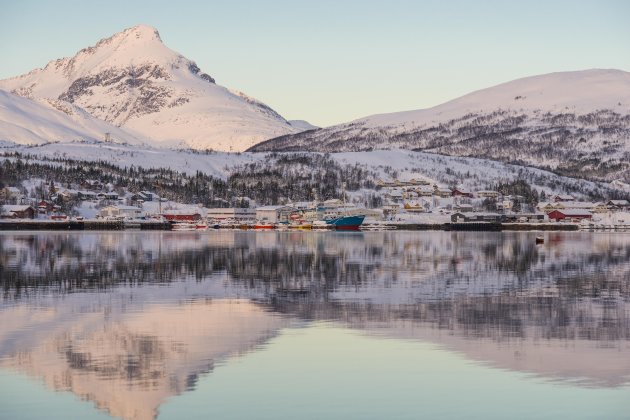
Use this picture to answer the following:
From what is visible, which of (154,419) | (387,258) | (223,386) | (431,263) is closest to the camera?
(154,419)

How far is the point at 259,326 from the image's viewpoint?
1585 inches

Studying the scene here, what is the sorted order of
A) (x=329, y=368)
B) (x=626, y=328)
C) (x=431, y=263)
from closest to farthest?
(x=329, y=368)
(x=626, y=328)
(x=431, y=263)

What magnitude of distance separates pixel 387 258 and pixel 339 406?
62.8 metres

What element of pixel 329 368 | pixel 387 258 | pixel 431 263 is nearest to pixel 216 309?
pixel 329 368

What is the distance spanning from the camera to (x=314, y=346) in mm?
35219

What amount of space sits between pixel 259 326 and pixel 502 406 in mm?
15429

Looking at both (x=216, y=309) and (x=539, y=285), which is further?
(x=539, y=285)

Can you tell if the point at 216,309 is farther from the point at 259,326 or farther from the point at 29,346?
the point at 29,346

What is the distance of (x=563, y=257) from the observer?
9075cm

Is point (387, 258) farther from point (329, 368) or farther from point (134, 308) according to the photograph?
point (329, 368)

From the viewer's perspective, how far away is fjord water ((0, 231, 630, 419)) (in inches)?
1049

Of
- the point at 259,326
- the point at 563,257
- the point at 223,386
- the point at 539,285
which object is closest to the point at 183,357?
the point at 223,386

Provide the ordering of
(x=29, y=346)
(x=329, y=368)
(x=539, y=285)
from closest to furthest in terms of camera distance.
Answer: (x=329, y=368), (x=29, y=346), (x=539, y=285)

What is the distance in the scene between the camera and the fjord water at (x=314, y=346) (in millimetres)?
26641
